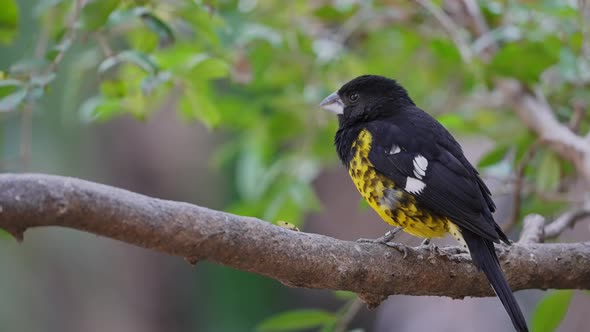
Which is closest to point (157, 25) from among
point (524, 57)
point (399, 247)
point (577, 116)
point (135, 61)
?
point (135, 61)

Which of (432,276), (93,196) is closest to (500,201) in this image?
(432,276)

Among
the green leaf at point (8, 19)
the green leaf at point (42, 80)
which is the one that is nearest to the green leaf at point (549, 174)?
the green leaf at point (42, 80)

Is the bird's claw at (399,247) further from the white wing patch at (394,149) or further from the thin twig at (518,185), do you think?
the thin twig at (518,185)

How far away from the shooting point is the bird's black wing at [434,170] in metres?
2.24

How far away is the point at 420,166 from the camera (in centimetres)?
241

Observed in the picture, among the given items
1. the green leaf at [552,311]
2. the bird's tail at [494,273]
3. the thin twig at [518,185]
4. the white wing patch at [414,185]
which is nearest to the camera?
the bird's tail at [494,273]

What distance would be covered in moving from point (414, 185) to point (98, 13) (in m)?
1.07

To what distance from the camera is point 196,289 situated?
629cm

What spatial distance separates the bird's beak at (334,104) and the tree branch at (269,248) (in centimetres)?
84

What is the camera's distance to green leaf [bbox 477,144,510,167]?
2.99 metres

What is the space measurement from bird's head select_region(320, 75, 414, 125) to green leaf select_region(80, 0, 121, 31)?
908 millimetres

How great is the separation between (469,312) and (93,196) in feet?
15.7

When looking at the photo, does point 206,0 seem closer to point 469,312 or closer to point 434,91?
point 434,91

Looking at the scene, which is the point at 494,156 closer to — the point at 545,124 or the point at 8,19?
the point at 545,124
